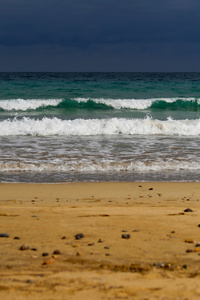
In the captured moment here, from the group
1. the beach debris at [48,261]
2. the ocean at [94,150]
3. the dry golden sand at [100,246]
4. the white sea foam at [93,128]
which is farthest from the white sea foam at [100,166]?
the white sea foam at [93,128]

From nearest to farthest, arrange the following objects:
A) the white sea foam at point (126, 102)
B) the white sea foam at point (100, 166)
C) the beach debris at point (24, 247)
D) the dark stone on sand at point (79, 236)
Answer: the beach debris at point (24, 247) < the dark stone on sand at point (79, 236) < the white sea foam at point (100, 166) < the white sea foam at point (126, 102)

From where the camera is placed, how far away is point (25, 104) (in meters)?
25.3

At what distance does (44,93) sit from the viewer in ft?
102

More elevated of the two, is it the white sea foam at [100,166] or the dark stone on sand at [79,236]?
the white sea foam at [100,166]

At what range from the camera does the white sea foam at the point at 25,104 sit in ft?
81.3

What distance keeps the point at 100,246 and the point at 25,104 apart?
22003mm

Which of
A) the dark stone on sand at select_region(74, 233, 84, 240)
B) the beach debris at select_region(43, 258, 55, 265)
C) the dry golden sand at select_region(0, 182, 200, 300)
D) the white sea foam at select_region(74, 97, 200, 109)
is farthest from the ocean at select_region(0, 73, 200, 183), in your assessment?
the beach debris at select_region(43, 258, 55, 265)

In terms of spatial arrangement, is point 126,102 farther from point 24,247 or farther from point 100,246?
point 24,247

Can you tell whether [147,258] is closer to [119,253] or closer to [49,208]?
[119,253]

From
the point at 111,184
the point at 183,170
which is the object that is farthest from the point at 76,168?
the point at 183,170

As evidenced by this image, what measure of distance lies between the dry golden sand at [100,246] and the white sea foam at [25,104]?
727 inches

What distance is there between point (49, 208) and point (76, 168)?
331 cm

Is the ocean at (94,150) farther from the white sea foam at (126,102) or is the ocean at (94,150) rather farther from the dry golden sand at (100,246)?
the white sea foam at (126,102)

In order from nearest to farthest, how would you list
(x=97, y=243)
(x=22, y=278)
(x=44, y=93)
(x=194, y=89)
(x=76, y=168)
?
(x=22, y=278)
(x=97, y=243)
(x=76, y=168)
(x=44, y=93)
(x=194, y=89)
